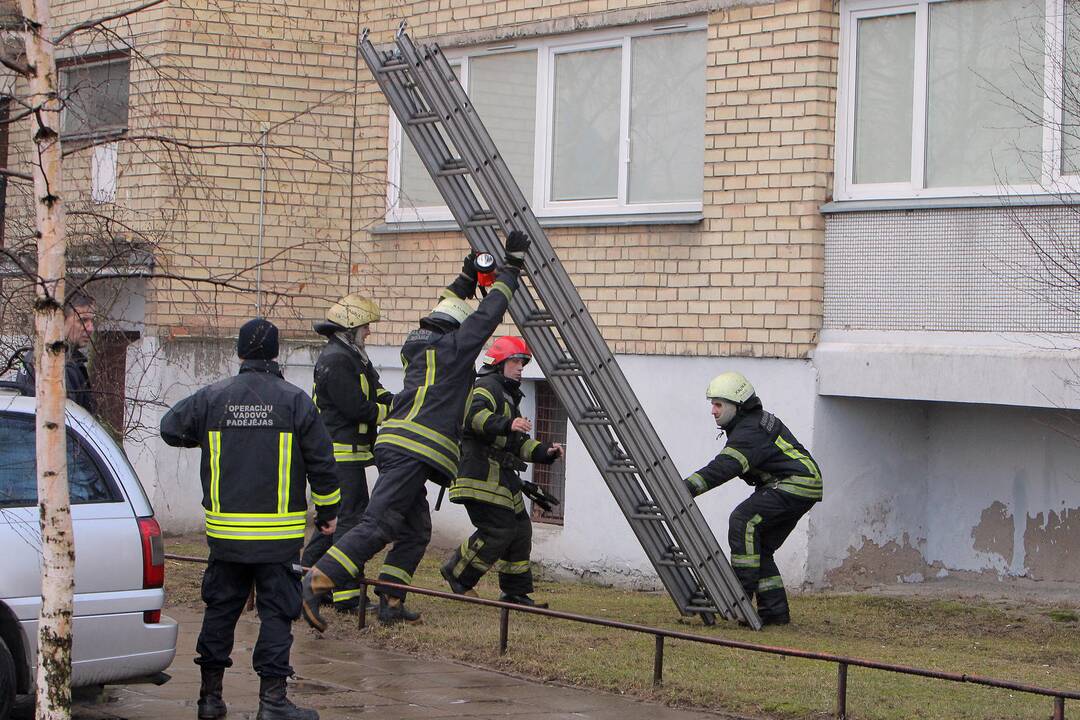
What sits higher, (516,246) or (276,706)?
(516,246)

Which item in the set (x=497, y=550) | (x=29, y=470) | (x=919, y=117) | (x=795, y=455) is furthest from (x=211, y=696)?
(x=919, y=117)

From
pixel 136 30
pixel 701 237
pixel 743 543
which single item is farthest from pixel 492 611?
pixel 136 30

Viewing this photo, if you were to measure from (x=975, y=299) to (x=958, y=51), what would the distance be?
5.81 feet

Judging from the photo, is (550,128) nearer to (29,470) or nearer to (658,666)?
(658,666)

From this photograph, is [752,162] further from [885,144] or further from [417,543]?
[417,543]

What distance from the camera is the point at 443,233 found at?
13445mm

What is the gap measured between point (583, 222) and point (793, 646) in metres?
4.80

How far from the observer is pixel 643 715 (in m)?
7.23

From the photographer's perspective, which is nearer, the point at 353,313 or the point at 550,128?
the point at 353,313

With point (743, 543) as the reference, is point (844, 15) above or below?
above

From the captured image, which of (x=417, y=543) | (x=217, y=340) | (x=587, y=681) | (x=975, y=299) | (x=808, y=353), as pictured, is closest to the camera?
(x=587, y=681)

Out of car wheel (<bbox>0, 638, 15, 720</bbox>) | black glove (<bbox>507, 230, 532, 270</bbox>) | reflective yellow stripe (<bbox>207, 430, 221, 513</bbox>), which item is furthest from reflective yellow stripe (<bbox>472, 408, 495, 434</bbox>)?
car wheel (<bbox>0, 638, 15, 720</bbox>)

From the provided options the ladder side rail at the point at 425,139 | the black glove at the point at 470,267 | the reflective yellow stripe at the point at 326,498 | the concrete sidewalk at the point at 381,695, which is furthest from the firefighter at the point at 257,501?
the ladder side rail at the point at 425,139

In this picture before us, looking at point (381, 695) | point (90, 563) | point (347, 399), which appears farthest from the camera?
point (347, 399)
